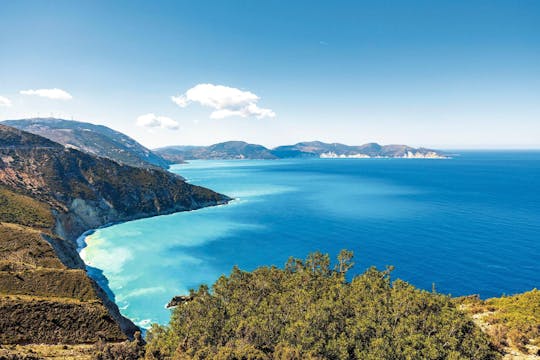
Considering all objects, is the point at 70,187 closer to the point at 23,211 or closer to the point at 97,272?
the point at 23,211

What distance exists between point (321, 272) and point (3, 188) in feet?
489

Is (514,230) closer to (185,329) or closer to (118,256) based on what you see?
(185,329)

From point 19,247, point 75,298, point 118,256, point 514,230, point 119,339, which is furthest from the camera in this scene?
point 514,230

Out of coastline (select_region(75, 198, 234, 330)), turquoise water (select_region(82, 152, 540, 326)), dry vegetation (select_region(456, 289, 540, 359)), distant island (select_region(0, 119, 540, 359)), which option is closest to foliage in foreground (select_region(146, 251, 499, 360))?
distant island (select_region(0, 119, 540, 359))

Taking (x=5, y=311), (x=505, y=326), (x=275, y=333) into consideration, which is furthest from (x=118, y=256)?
(x=505, y=326)

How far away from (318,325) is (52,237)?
9907 centimetres

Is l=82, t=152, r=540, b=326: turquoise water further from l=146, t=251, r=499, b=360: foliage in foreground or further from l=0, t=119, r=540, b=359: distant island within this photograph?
l=146, t=251, r=499, b=360: foliage in foreground

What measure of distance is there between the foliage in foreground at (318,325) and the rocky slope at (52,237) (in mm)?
21694

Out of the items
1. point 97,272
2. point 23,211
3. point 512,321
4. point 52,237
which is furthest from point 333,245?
point 23,211

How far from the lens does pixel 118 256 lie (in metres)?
119

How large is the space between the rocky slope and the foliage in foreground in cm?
2169

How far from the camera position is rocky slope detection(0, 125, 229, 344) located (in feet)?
189

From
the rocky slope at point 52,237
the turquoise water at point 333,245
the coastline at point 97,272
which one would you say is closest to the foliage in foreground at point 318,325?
the rocky slope at point 52,237

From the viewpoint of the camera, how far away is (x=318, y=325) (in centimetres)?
4091
